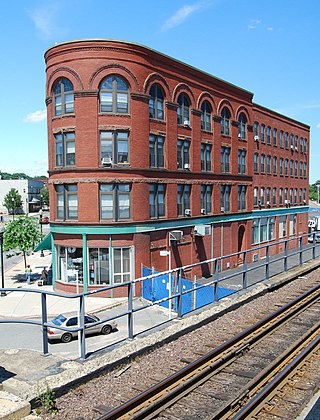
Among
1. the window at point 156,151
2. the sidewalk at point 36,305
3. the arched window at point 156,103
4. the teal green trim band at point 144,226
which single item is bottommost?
the sidewalk at point 36,305

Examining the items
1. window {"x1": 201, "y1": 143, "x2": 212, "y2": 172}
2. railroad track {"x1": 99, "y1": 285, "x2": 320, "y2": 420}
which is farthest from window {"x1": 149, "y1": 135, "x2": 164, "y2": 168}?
railroad track {"x1": 99, "y1": 285, "x2": 320, "y2": 420}

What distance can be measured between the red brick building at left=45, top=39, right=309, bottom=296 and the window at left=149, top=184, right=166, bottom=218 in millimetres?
67

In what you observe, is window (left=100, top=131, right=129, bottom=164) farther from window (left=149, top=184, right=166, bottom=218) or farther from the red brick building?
window (left=149, top=184, right=166, bottom=218)

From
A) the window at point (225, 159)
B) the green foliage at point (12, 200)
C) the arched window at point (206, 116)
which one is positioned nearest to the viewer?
the arched window at point (206, 116)

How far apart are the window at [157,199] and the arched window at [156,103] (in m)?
4.58

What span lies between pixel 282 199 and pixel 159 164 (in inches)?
1071

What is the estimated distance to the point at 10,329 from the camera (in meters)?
19.9

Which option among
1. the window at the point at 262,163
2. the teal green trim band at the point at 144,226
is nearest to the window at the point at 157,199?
the teal green trim band at the point at 144,226

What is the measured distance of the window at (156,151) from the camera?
2828cm

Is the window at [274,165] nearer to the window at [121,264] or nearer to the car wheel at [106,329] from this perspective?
the window at [121,264]

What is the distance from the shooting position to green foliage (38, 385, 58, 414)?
21.9 ft

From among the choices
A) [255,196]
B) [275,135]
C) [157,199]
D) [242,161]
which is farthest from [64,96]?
[275,135]

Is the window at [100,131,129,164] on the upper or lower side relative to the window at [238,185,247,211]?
upper

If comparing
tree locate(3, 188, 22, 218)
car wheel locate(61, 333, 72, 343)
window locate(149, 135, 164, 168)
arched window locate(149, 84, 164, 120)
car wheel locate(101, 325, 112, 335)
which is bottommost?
car wheel locate(61, 333, 72, 343)
